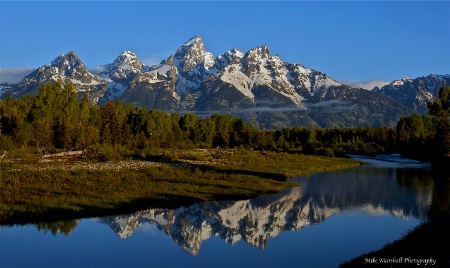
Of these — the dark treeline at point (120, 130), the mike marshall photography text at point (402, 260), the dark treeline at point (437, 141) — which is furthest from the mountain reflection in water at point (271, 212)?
the dark treeline at point (120, 130)

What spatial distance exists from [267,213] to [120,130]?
317 ft

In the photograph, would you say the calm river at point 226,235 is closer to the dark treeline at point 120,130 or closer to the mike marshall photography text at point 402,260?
the mike marshall photography text at point 402,260

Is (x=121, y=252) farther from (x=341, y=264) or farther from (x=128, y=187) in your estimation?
(x=128, y=187)

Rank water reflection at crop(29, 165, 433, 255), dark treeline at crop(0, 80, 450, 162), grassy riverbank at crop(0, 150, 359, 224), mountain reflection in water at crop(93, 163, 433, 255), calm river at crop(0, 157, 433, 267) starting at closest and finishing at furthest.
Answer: calm river at crop(0, 157, 433, 267)
water reflection at crop(29, 165, 433, 255)
mountain reflection in water at crop(93, 163, 433, 255)
grassy riverbank at crop(0, 150, 359, 224)
dark treeline at crop(0, 80, 450, 162)

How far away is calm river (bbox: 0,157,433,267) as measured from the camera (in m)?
27.0

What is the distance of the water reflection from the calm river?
3.1 inches

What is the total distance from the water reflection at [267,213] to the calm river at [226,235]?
79 mm

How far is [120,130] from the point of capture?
130500mm

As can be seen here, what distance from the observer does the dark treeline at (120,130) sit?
105m

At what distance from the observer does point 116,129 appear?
126812 mm

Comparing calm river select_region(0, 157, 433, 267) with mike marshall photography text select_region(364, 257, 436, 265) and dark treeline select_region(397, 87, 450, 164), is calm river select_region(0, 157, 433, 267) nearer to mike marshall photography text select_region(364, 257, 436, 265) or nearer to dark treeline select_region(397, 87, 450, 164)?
mike marshall photography text select_region(364, 257, 436, 265)

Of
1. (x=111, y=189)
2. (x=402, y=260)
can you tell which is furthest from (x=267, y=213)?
(x=402, y=260)

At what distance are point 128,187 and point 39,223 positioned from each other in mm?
14462

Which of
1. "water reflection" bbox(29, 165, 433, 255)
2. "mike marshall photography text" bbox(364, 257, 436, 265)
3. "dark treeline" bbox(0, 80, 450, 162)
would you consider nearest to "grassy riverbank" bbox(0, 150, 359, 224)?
"water reflection" bbox(29, 165, 433, 255)
